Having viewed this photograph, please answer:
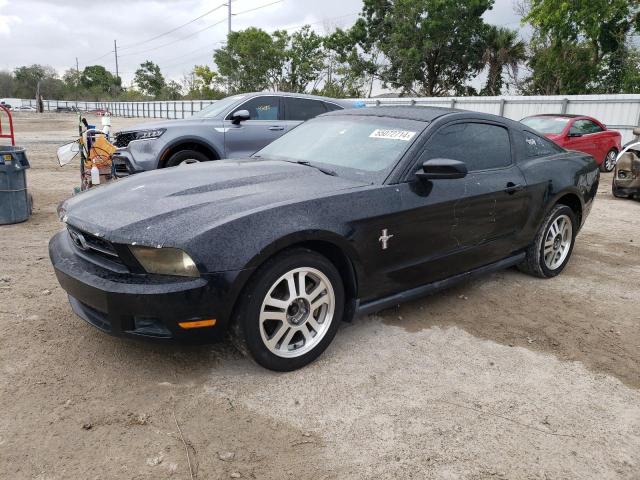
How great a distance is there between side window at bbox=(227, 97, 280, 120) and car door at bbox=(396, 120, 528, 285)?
15.3ft

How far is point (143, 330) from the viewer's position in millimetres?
2633

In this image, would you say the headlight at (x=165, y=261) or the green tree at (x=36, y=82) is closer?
the headlight at (x=165, y=261)

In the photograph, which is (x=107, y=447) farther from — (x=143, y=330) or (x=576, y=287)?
(x=576, y=287)

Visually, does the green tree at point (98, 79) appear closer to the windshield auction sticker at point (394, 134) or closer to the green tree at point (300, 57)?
the green tree at point (300, 57)

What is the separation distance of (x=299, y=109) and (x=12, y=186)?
171 inches

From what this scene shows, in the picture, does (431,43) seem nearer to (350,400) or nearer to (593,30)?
(593,30)

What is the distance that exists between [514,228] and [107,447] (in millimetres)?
3328

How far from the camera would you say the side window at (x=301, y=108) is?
8359mm

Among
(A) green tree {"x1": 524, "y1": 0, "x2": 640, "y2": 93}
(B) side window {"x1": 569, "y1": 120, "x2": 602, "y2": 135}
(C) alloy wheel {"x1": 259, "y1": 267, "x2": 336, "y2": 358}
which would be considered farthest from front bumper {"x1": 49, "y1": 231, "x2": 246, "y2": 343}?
(A) green tree {"x1": 524, "y1": 0, "x2": 640, "y2": 93}

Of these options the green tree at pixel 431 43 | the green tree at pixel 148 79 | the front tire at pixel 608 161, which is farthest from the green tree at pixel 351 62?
the green tree at pixel 148 79

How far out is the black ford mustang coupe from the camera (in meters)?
2.57

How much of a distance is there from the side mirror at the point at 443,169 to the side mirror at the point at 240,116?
460 cm

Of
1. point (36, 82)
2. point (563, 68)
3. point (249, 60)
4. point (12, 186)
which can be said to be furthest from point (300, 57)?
point (36, 82)

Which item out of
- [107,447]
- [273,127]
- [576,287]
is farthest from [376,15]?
[107,447]
